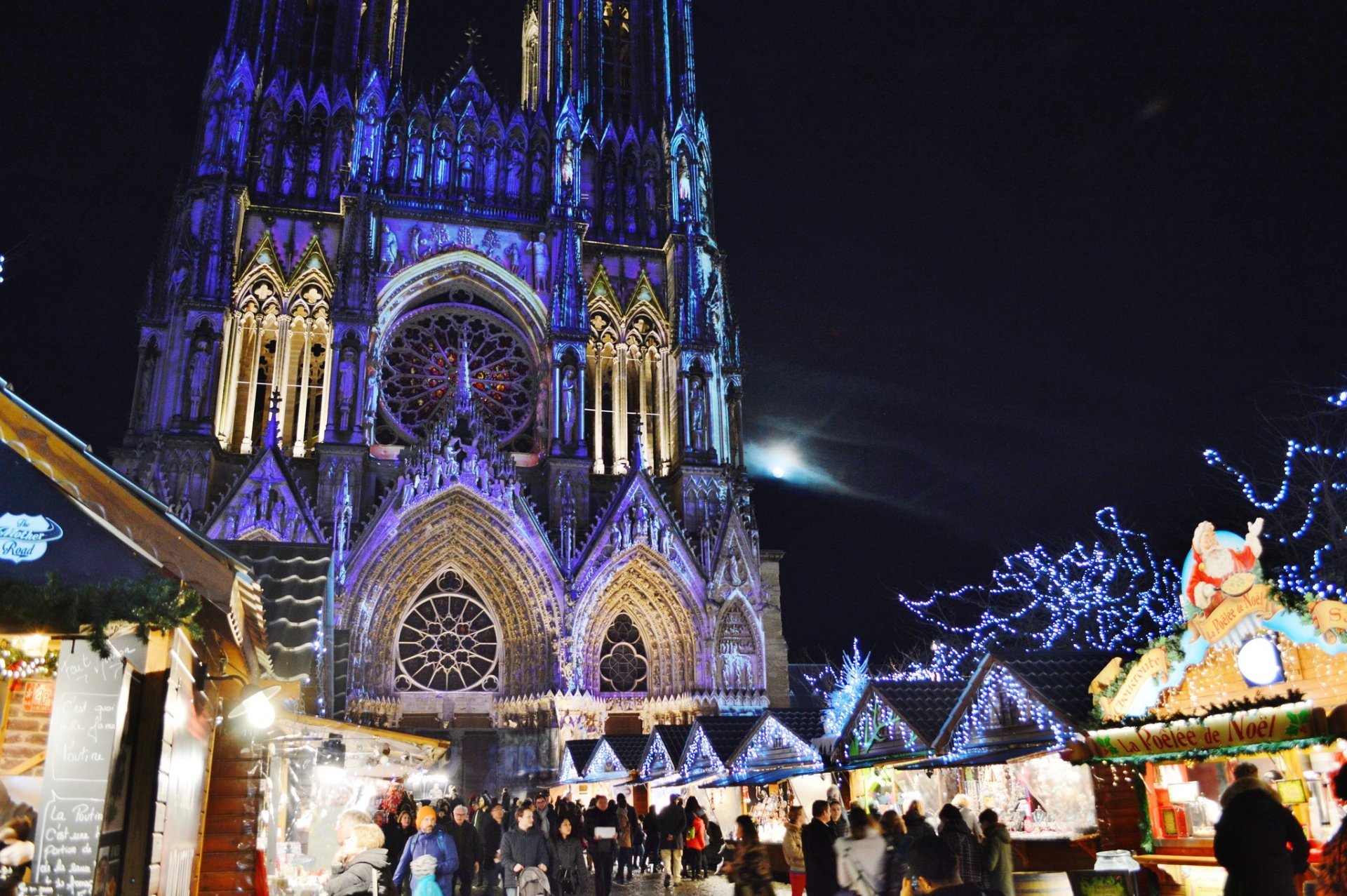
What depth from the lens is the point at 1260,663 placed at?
8969 mm

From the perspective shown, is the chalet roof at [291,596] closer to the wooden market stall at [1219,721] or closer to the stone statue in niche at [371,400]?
the wooden market stall at [1219,721]

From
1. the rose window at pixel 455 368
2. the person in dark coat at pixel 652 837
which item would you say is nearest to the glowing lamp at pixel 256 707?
the person in dark coat at pixel 652 837

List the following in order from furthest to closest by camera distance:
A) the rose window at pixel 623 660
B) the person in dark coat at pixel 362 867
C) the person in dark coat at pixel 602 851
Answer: the rose window at pixel 623 660 < the person in dark coat at pixel 602 851 < the person in dark coat at pixel 362 867

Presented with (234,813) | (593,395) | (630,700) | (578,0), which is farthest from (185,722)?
(578,0)

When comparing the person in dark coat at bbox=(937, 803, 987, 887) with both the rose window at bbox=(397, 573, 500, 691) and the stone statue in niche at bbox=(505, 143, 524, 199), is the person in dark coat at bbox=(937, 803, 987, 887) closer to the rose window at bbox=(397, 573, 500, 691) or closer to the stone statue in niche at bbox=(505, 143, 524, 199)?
the rose window at bbox=(397, 573, 500, 691)

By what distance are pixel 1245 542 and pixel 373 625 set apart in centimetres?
2037

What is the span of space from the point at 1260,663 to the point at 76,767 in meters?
8.78

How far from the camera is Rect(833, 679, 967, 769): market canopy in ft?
40.8

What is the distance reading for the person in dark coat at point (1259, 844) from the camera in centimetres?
527

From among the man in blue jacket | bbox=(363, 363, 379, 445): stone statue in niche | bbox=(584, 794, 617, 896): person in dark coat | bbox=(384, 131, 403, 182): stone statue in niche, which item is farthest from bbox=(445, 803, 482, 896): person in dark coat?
bbox=(384, 131, 403, 182): stone statue in niche

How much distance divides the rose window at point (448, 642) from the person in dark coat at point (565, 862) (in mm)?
13681

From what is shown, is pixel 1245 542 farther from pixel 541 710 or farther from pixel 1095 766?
pixel 541 710

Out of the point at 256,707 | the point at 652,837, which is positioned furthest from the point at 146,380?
the point at 256,707

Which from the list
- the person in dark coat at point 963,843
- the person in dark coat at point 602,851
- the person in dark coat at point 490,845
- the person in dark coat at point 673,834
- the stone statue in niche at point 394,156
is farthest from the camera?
the stone statue in niche at point 394,156
